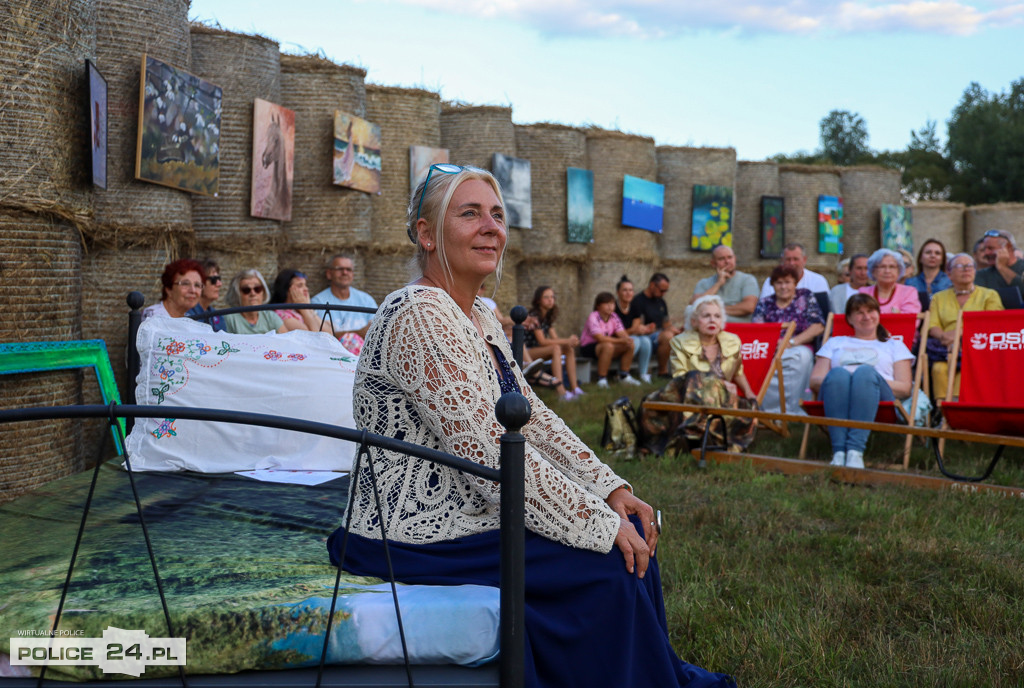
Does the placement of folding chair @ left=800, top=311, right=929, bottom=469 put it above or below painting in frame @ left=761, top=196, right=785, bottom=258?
below

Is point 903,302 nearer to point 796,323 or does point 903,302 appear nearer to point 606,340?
point 796,323

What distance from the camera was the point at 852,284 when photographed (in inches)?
343

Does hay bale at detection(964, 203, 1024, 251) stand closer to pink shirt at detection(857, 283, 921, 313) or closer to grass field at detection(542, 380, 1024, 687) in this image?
pink shirt at detection(857, 283, 921, 313)

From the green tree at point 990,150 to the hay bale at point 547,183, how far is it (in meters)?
16.5

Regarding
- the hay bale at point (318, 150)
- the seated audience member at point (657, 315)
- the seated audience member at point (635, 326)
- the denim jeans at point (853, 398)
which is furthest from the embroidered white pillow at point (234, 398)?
the seated audience member at point (657, 315)

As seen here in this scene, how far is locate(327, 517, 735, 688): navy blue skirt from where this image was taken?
79.0 inches

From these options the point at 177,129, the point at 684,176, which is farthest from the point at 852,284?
the point at 177,129

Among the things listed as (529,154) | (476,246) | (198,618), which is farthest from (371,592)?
(529,154)

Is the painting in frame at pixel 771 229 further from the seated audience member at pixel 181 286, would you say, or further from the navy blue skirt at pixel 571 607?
the navy blue skirt at pixel 571 607

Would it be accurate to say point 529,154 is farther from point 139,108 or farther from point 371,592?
point 371,592

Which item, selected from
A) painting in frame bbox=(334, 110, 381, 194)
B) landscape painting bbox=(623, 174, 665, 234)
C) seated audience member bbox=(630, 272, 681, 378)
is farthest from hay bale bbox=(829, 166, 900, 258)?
painting in frame bbox=(334, 110, 381, 194)

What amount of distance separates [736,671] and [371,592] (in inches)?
52.6

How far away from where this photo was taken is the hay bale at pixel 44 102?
4.35 meters

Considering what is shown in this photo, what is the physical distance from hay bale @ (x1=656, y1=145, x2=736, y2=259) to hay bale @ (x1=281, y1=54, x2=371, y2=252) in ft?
18.5
